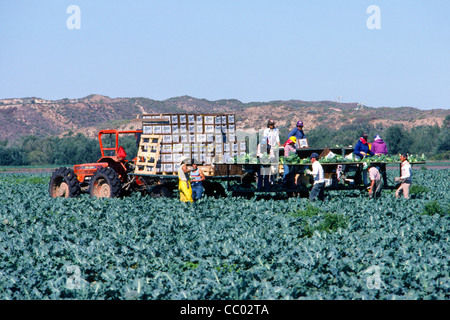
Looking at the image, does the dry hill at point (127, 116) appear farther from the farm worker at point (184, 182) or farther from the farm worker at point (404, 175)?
the farm worker at point (184, 182)

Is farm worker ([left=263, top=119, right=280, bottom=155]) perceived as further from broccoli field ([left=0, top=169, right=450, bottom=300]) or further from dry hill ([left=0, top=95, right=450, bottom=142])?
dry hill ([left=0, top=95, right=450, bottom=142])

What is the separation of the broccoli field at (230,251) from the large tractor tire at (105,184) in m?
1.53

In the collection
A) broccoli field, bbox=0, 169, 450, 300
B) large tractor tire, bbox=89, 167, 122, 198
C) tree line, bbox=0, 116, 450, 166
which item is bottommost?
tree line, bbox=0, 116, 450, 166

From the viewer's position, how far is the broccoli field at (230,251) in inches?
291

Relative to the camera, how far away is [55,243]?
10.6 metres

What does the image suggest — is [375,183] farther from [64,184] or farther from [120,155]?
[64,184]

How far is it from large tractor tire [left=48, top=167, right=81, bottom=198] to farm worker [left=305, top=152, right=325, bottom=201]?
737 cm

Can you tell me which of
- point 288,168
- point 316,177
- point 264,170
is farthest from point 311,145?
point 316,177

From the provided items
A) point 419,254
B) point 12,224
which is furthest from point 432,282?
point 12,224

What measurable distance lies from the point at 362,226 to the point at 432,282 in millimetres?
4610

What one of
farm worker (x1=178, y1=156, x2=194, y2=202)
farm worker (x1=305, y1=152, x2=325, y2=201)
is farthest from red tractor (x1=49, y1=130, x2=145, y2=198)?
farm worker (x1=305, y1=152, x2=325, y2=201)

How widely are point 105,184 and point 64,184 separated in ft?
6.54

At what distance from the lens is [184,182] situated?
1505 centimetres

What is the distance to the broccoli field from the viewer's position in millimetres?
7379
